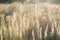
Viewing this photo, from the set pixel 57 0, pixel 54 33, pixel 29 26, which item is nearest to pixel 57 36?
pixel 54 33

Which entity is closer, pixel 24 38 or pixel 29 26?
pixel 24 38

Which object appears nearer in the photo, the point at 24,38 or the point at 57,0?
the point at 24,38

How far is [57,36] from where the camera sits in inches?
127

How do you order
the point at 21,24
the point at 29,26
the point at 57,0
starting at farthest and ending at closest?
1. the point at 57,0
2. the point at 29,26
3. the point at 21,24

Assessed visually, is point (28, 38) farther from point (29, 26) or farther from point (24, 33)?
point (29, 26)

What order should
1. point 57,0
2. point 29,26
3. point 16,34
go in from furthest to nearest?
point 57,0 → point 29,26 → point 16,34

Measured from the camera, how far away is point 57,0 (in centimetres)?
1136

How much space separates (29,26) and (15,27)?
0.44 m

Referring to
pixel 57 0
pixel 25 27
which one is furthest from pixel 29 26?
pixel 57 0

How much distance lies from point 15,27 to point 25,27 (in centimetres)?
23

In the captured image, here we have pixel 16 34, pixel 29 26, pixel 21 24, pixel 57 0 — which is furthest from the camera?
pixel 57 0

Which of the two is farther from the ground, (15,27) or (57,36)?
Answer: (15,27)

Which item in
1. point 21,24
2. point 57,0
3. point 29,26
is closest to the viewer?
point 21,24

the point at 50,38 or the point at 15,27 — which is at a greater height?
the point at 15,27
